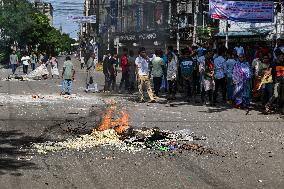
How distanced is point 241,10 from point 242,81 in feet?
18.5

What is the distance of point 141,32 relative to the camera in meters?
46.7

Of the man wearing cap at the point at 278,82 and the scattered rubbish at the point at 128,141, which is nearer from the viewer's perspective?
the scattered rubbish at the point at 128,141

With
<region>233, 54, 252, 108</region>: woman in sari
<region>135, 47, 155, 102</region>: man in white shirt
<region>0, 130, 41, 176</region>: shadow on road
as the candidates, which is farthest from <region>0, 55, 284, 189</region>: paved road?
<region>135, 47, 155, 102</region>: man in white shirt

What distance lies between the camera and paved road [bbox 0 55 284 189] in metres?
6.45

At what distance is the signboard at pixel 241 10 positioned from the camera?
18672 millimetres

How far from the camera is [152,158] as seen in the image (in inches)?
303

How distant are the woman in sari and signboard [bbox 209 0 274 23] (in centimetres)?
502

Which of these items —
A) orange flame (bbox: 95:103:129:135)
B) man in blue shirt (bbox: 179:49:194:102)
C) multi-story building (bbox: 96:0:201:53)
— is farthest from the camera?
multi-story building (bbox: 96:0:201:53)

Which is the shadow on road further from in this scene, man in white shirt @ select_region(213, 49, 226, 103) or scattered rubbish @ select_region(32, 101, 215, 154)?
man in white shirt @ select_region(213, 49, 226, 103)

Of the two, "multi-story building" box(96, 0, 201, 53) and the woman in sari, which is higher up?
"multi-story building" box(96, 0, 201, 53)

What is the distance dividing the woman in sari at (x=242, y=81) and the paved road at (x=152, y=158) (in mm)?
1314

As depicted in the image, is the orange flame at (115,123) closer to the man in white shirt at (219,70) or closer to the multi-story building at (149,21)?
the man in white shirt at (219,70)

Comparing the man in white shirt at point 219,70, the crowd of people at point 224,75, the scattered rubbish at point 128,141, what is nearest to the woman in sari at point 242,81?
the crowd of people at point 224,75

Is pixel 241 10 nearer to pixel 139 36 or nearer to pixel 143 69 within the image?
pixel 143 69
